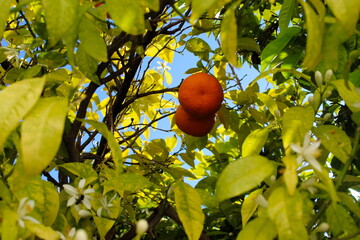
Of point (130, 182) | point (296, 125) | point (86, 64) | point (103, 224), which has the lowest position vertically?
point (103, 224)

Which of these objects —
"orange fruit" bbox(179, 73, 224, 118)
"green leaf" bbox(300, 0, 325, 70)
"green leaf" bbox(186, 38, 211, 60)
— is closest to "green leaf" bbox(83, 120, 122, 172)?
"green leaf" bbox(300, 0, 325, 70)

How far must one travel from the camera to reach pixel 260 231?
1.94 ft

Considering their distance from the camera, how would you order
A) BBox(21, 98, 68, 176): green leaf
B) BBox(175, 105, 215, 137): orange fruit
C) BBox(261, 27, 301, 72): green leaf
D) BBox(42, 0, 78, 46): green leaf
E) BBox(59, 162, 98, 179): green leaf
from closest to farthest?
BBox(21, 98, 68, 176): green leaf
BBox(42, 0, 78, 46): green leaf
BBox(59, 162, 98, 179): green leaf
BBox(261, 27, 301, 72): green leaf
BBox(175, 105, 215, 137): orange fruit

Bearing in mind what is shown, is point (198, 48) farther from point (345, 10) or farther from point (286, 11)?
point (345, 10)

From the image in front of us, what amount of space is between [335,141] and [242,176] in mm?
256

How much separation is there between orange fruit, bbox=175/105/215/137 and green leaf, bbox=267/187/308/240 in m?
0.77

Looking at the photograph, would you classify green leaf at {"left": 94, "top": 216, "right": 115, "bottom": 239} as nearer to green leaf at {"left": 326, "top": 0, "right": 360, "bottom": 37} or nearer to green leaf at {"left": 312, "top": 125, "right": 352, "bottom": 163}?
green leaf at {"left": 312, "top": 125, "right": 352, "bottom": 163}

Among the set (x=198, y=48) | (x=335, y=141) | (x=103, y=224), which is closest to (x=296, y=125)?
(x=335, y=141)

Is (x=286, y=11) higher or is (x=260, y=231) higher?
(x=286, y=11)

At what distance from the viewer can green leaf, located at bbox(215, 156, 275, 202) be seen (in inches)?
21.8

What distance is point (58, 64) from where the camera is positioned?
120 cm

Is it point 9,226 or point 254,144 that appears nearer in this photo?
point 9,226

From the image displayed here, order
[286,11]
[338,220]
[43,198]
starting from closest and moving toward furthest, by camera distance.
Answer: [338,220] → [43,198] → [286,11]

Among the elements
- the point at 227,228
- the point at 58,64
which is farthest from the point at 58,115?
the point at 227,228
